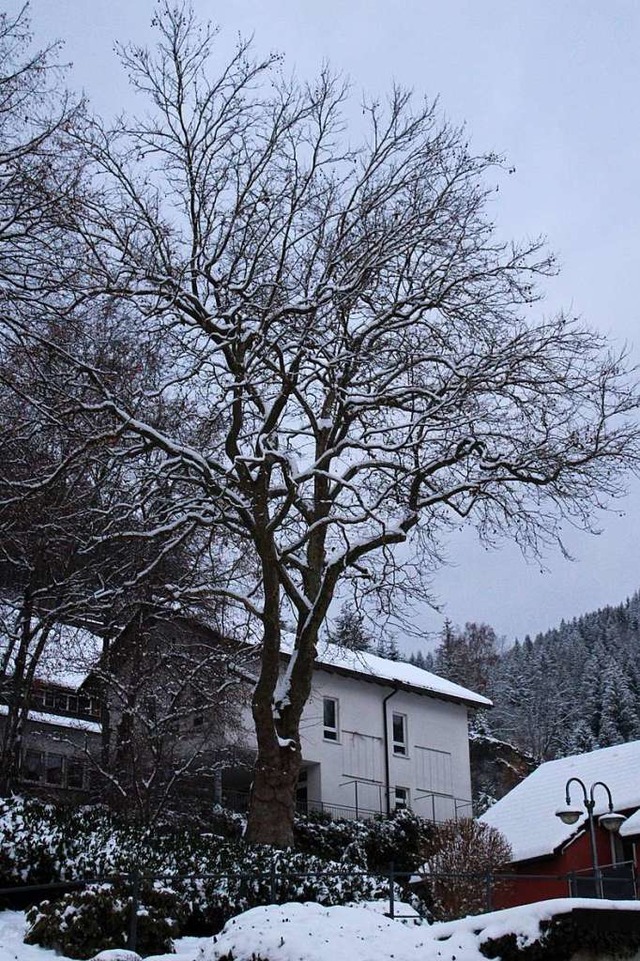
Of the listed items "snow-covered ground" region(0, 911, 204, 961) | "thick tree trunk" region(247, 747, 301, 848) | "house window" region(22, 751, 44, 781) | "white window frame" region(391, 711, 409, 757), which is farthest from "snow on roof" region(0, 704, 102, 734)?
"snow-covered ground" region(0, 911, 204, 961)

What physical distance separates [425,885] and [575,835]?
8.21m

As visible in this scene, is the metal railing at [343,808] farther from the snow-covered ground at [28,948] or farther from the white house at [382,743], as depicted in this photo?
the snow-covered ground at [28,948]

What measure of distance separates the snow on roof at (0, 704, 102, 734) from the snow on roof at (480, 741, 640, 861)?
529 inches

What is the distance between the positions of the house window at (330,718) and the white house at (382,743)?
35 millimetres

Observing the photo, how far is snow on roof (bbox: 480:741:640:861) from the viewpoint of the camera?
31.2 meters

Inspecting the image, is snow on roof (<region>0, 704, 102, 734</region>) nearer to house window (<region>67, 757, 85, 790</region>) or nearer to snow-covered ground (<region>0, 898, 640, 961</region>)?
house window (<region>67, 757, 85, 790</region>)

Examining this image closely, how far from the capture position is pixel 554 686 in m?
77.9

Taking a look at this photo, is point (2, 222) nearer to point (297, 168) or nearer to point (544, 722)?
point (297, 168)

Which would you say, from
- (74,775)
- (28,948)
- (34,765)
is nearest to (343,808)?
(74,775)

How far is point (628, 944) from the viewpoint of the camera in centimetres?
1270

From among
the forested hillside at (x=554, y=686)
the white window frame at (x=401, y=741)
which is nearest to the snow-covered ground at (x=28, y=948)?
the white window frame at (x=401, y=741)

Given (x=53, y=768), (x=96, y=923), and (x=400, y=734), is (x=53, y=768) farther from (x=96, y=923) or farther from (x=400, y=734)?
(x=96, y=923)

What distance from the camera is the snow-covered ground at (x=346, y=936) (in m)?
11.6

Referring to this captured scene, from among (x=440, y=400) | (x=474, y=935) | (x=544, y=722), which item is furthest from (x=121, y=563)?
(x=544, y=722)
